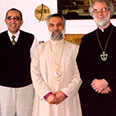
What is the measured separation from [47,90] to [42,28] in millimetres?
1810

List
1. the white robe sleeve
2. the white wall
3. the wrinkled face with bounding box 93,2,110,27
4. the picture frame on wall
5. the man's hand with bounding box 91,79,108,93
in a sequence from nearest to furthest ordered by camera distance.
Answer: the man's hand with bounding box 91,79,108,93 → the wrinkled face with bounding box 93,2,110,27 → the white robe sleeve → the picture frame on wall → the white wall

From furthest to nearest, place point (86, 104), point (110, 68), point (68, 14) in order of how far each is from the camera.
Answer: point (68, 14) < point (86, 104) < point (110, 68)

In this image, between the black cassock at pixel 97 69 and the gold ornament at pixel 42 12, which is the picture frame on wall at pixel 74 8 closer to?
the gold ornament at pixel 42 12

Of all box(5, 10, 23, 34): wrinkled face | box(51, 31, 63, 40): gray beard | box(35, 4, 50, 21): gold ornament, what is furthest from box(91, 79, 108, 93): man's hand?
box(35, 4, 50, 21): gold ornament

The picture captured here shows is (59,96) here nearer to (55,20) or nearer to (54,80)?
(54,80)

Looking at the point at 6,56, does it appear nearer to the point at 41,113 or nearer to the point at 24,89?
the point at 24,89

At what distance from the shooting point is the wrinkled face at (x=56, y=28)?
3.66 metres

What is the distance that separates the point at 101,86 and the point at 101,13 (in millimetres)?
1009

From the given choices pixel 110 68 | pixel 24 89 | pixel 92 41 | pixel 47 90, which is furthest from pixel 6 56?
pixel 110 68

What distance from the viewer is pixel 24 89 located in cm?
379

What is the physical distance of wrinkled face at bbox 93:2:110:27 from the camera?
11.2ft

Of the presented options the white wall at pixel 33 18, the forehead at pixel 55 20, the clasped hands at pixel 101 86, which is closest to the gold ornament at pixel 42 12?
the white wall at pixel 33 18

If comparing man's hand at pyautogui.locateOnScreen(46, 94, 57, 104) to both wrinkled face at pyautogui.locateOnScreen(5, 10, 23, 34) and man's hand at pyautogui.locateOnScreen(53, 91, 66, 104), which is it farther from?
wrinkled face at pyautogui.locateOnScreen(5, 10, 23, 34)

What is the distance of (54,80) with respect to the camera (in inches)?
143
